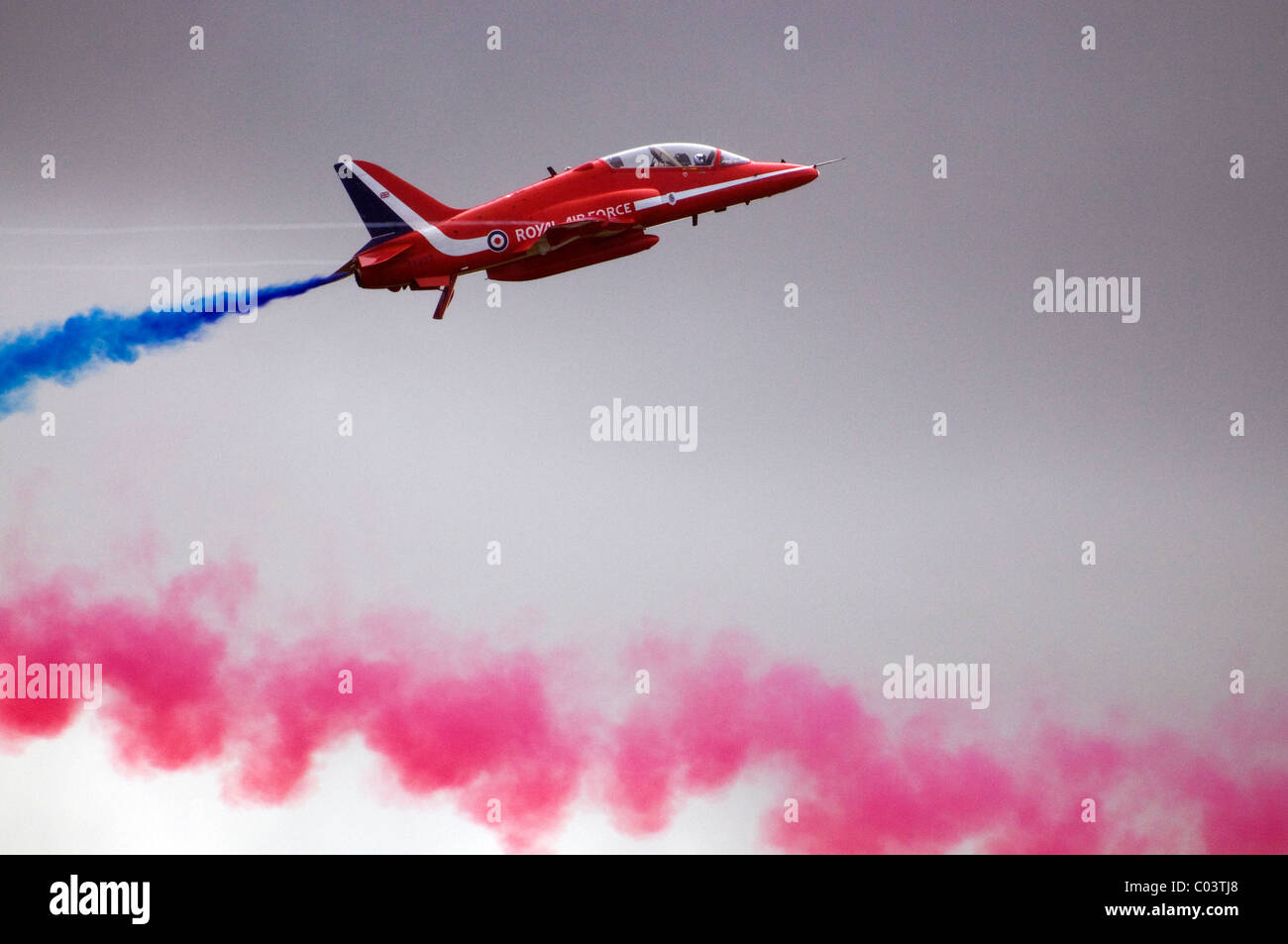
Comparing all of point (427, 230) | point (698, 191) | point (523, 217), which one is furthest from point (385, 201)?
point (698, 191)

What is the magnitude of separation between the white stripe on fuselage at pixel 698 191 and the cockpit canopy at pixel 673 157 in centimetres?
18

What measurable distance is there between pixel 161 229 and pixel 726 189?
584cm

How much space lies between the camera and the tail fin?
12.9 metres

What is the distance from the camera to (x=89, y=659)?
50.3 ft

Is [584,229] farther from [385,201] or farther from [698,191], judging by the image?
[385,201]

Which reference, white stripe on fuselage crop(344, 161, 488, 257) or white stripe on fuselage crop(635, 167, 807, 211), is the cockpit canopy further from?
white stripe on fuselage crop(344, 161, 488, 257)

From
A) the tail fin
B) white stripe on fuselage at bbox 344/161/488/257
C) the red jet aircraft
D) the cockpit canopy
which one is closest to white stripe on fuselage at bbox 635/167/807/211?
the red jet aircraft

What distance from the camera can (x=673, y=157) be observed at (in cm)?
1312

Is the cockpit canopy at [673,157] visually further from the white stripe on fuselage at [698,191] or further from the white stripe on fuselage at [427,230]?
the white stripe on fuselage at [427,230]

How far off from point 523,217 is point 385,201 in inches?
48.9

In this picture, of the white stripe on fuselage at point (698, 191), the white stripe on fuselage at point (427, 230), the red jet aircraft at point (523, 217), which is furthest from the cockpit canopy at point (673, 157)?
the white stripe on fuselage at point (427, 230)

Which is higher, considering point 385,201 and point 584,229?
point 385,201

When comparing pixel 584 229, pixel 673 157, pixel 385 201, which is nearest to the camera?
pixel 584 229
